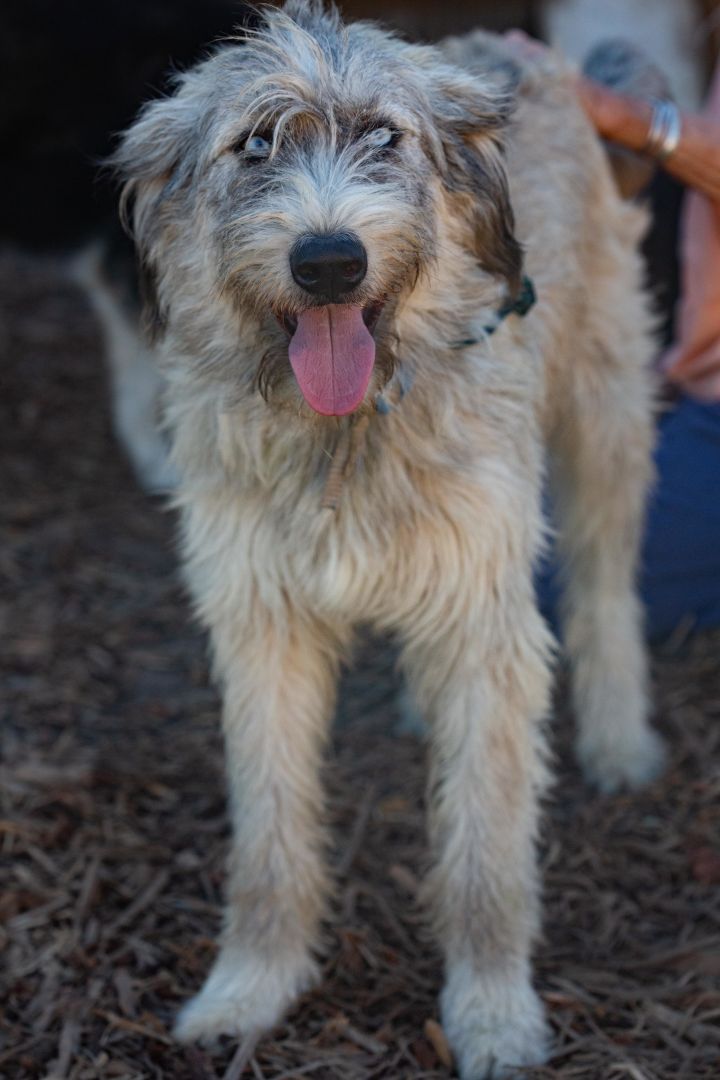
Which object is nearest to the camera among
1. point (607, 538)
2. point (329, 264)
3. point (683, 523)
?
point (329, 264)

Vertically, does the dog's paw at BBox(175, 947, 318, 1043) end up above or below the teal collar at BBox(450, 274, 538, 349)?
below

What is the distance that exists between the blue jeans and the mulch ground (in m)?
0.22

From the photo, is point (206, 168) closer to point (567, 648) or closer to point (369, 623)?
point (369, 623)

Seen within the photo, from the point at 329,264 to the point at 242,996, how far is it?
68.8 inches

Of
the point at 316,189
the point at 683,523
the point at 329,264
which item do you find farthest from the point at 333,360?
the point at 683,523

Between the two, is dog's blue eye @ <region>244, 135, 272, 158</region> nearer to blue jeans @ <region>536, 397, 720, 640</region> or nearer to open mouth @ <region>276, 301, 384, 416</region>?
open mouth @ <region>276, 301, 384, 416</region>

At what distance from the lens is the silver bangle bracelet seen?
161 inches

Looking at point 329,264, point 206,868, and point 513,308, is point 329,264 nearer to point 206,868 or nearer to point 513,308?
point 513,308

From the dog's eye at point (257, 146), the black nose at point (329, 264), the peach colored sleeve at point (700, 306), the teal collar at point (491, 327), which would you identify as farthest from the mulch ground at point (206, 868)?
the dog's eye at point (257, 146)

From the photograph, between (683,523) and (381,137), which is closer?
(381,137)

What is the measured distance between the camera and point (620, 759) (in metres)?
4.16

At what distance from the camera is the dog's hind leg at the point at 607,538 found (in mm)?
4039

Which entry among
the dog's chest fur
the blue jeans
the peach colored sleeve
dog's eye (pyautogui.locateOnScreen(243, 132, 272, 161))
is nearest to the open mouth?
the dog's chest fur

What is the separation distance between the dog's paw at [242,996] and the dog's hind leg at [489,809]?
0.37m
